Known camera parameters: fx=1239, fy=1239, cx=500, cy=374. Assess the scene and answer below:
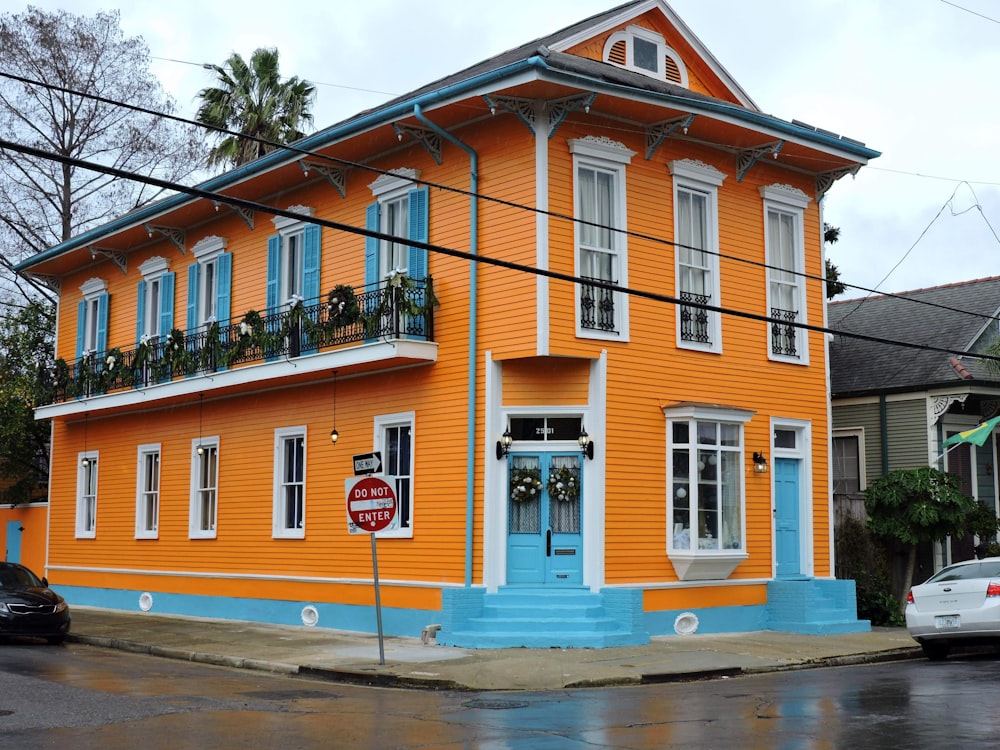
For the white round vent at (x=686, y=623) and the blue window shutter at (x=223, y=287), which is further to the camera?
the blue window shutter at (x=223, y=287)

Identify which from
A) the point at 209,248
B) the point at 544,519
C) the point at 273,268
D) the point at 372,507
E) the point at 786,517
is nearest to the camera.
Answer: the point at 372,507

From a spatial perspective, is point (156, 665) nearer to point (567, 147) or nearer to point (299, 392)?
point (299, 392)

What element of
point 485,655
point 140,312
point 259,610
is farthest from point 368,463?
point 140,312

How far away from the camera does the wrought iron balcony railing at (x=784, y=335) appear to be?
21297 mm

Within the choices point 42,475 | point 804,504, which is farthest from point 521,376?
point 42,475

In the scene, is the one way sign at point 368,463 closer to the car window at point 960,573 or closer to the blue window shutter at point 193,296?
the car window at point 960,573

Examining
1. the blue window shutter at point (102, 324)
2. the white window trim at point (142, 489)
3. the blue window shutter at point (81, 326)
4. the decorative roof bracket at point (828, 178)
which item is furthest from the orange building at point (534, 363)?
the blue window shutter at point (81, 326)

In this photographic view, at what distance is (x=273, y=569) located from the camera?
22.2 metres

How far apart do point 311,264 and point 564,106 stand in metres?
6.20

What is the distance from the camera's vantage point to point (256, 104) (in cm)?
3769

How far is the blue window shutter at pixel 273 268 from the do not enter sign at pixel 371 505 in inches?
308

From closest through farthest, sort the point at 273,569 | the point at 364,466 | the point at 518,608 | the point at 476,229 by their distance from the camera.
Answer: the point at 364,466, the point at 518,608, the point at 476,229, the point at 273,569

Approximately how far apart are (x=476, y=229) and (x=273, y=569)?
24.7ft

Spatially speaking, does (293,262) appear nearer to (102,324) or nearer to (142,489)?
(142,489)
